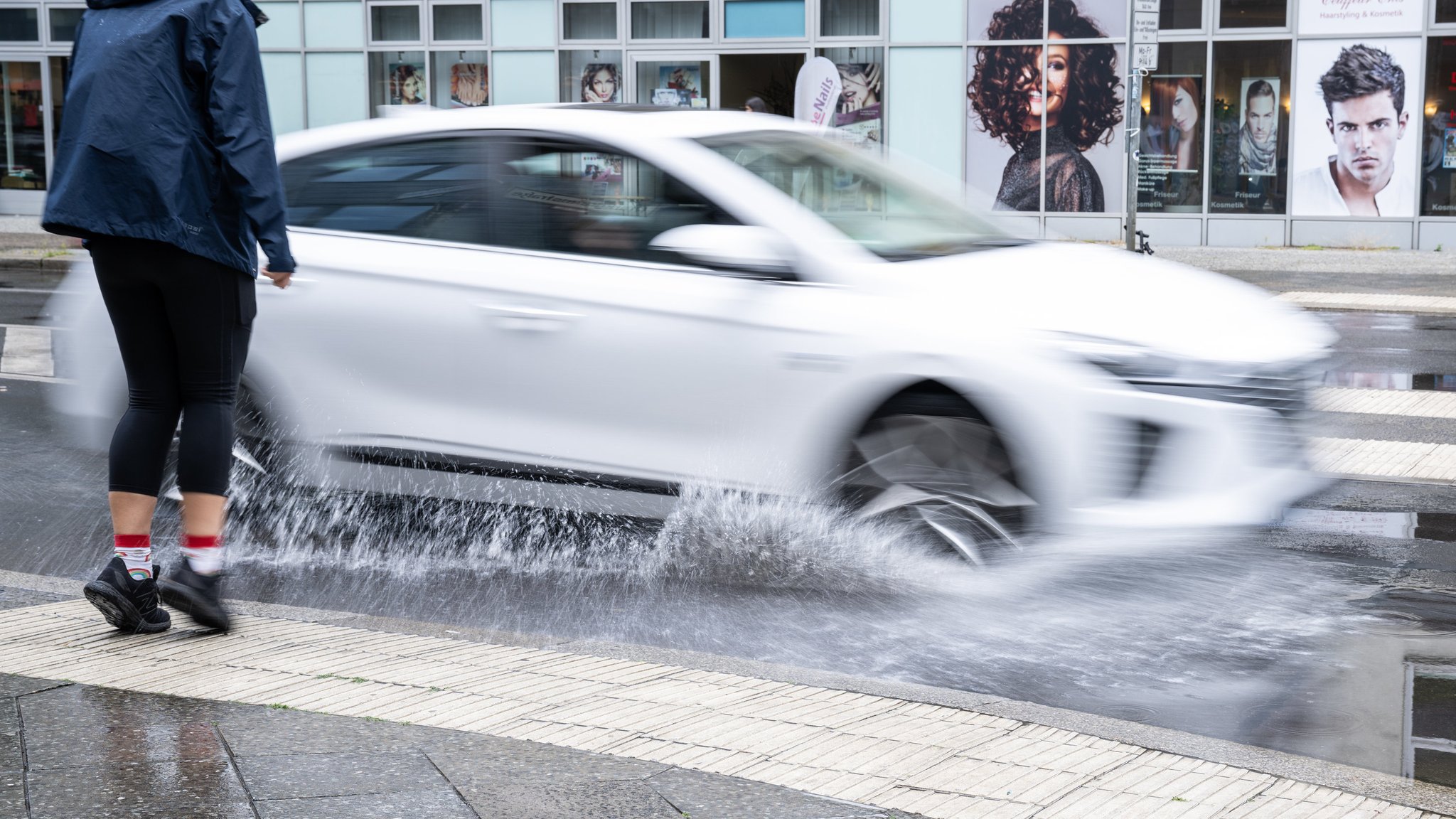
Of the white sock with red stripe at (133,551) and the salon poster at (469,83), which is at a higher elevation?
the salon poster at (469,83)

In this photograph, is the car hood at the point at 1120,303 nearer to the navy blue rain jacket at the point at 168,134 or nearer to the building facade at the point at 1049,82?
the navy blue rain jacket at the point at 168,134

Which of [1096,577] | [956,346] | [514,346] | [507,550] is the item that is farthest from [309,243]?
[1096,577]

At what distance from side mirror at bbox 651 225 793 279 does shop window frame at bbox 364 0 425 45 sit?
19.9 meters

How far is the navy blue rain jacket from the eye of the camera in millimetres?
4129

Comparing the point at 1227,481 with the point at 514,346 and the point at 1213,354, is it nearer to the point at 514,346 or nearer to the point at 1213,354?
the point at 1213,354

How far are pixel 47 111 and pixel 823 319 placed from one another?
937 inches

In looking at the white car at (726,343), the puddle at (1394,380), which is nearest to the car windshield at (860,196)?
the white car at (726,343)

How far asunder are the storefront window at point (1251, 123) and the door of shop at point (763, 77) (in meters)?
5.83

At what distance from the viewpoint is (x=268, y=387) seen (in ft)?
20.1

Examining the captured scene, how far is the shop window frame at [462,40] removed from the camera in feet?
78.8

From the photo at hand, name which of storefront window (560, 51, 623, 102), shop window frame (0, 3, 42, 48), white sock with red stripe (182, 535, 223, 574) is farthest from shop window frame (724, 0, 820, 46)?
white sock with red stripe (182, 535, 223, 574)

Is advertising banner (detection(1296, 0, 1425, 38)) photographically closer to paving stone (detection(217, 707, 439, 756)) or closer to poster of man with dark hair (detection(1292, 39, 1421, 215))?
poster of man with dark hair (detection(1292, 39, 1421, 215))

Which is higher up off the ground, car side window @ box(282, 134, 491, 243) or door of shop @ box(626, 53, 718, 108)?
door of shop @ box(626, 53, 718, 108)

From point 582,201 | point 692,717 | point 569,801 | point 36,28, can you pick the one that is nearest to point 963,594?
point 692,717
